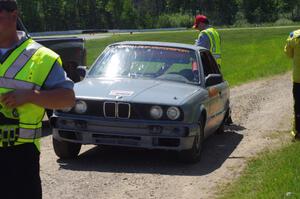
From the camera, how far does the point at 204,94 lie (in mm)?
8477

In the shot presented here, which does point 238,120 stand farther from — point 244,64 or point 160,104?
point 244,64

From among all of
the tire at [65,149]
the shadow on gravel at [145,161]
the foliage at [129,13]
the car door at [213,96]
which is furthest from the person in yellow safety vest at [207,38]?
the foliage at [129,13]

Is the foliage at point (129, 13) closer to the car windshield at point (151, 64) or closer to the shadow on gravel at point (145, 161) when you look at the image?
the car windshield at point (151, 64)

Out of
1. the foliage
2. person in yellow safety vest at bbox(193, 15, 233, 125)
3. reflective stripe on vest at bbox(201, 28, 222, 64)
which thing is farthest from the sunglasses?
the foliage

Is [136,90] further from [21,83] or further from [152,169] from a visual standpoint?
[21,83]

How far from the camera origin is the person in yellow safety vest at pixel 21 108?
3.40 meters

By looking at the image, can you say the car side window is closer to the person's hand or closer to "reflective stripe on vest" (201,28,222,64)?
"reflective stripe on vest" (201,28,222,64)

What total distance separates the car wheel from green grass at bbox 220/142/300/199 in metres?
0.65

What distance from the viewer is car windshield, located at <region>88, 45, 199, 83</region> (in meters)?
8.93

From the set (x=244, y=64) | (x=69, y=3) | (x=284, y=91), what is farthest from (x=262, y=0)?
(x=284, y=91)

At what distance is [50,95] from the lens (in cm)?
335

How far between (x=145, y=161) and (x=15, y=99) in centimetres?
502

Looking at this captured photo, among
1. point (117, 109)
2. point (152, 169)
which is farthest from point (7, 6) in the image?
point (152, 169)

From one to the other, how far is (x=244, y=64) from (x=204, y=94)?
16360 millimetres
